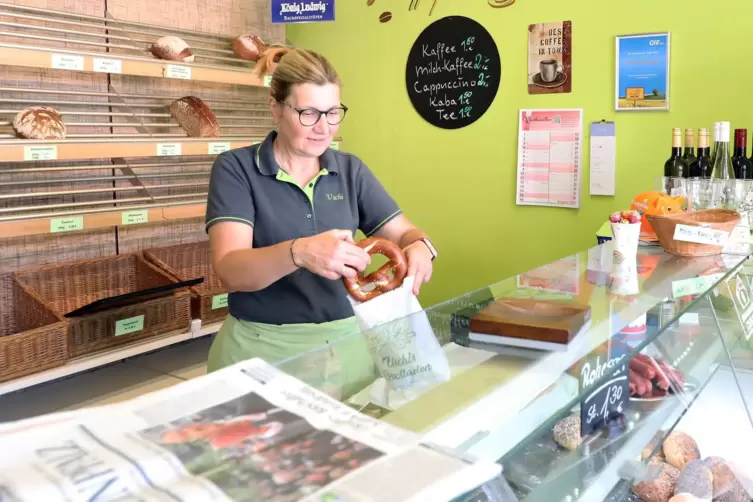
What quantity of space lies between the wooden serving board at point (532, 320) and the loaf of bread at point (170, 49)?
272 cm

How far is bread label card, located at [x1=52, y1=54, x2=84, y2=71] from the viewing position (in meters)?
2.97

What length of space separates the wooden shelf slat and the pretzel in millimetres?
1247

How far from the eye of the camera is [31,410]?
10.6 ft

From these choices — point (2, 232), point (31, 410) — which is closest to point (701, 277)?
point (2, 232)

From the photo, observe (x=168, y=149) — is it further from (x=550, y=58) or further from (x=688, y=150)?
(x=688, y=150)

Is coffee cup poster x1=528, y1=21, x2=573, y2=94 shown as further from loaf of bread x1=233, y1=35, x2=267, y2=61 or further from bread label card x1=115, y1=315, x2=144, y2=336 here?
bread label card x1=115, y1=315, x2=144, y2=336

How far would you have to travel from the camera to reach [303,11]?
369 cm

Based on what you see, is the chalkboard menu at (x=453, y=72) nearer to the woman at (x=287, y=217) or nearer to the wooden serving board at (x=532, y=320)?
the woman at (x=287, y=217)

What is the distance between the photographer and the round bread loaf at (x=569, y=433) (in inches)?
49.7

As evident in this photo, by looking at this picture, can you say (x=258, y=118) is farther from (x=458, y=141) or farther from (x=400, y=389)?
(x=400, y=389)

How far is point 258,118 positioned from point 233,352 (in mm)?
2615

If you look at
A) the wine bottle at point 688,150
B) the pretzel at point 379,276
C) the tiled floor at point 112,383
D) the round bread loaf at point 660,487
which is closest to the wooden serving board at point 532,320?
the pretzel at point 379,276

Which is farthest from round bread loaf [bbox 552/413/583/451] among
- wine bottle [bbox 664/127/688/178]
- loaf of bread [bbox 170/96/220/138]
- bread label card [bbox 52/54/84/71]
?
loaf of bread [bbox 170/96/220/138]

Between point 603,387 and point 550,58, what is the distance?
8.30 ft
